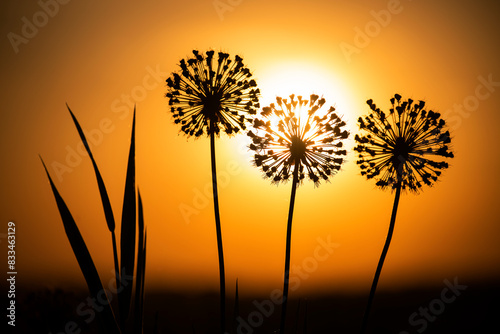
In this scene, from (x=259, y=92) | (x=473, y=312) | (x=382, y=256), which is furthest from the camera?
(x=473, y=312)

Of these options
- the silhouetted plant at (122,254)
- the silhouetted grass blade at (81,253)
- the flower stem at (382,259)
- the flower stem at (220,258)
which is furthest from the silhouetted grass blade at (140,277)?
the flower stem at (382,259)

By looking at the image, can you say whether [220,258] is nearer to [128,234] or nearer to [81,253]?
[128,234]

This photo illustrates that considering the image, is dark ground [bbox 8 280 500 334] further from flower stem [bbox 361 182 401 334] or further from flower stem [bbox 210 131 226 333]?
flower stem [bbox 361 182 401 334]

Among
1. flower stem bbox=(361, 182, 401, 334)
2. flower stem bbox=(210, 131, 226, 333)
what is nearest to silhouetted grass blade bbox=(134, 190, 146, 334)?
flower stem bbox=(210, 131, 226, 333)

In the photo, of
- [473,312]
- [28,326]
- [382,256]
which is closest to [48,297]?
[28,326]

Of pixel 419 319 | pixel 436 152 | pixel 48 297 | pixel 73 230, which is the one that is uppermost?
pixel 436 152

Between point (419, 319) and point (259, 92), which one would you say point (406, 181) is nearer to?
point (419, 319)

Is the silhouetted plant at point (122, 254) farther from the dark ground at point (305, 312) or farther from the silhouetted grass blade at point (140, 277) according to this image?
the dark ground at point (305, 312)
